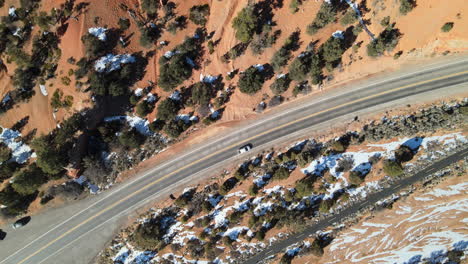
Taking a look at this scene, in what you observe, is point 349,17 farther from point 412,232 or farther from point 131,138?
point 131,138

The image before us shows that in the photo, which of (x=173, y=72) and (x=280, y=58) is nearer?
(x=173, y=72)

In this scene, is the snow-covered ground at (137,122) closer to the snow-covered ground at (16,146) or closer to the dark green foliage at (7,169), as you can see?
the snow-covered ground at (16,146)

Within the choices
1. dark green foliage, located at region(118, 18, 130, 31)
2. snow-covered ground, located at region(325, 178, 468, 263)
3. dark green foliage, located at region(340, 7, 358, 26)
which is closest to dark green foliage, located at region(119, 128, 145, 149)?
dark green foliage, located at region(118, 18, 130, 31)

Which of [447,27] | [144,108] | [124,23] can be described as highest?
[124,23]

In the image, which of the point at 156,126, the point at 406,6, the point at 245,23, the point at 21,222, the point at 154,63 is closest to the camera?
the point at 406,6

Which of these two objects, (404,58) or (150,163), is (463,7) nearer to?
(404,58)

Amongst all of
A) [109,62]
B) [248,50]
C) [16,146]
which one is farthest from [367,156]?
[16,146]
